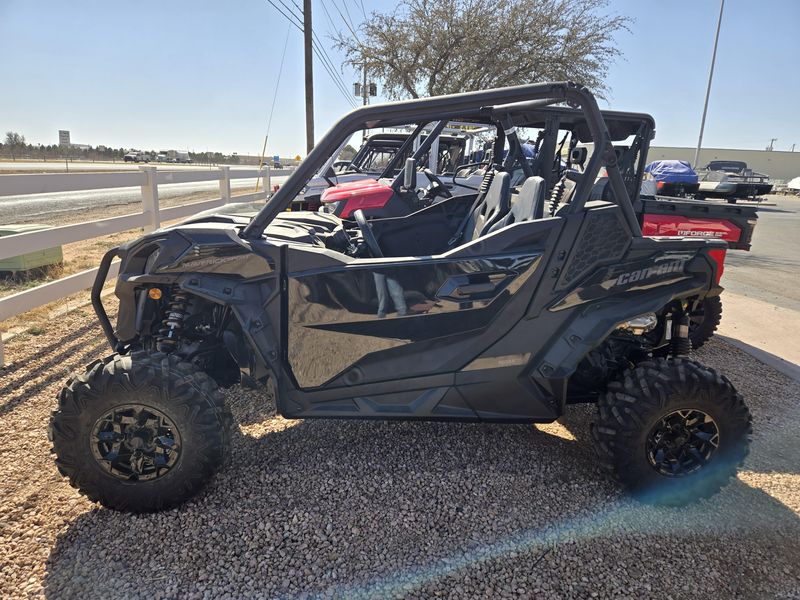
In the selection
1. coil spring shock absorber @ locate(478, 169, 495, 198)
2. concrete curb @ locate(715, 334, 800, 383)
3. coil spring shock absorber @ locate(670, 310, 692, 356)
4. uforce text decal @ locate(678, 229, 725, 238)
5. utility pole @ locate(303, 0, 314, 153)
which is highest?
utility pole @ locate(303, 0, 314, 153)

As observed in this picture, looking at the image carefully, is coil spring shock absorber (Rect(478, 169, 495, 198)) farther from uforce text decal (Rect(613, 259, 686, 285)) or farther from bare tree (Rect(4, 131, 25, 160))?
bare tree (Rect(4, 131, 25, 160))

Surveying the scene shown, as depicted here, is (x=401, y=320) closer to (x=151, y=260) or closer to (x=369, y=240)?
(x=369, y=240)

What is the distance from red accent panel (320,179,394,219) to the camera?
17.4ft

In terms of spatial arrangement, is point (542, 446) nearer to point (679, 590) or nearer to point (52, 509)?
point (679, 590)

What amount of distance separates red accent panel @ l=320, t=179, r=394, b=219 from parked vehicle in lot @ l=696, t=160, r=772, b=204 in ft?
27.3

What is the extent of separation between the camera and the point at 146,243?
2486 millimetres

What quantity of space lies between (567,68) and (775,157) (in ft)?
198

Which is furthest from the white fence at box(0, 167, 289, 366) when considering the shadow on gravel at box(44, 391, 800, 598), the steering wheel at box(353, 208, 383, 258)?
the steering wheel at box(353, 208, 383, 258)

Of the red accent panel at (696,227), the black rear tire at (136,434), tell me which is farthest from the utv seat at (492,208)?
the red accent panel at (696,227)

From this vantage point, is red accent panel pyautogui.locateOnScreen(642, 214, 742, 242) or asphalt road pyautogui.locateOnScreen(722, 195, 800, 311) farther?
asphalt road pyautogui.locateOnScreen(722, 195, 800, 311)

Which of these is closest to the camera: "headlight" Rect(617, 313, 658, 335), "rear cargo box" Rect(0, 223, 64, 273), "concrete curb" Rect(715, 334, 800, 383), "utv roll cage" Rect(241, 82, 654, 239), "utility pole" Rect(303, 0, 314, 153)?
"utv roll cage" Rect(241, 82, 654, 239)

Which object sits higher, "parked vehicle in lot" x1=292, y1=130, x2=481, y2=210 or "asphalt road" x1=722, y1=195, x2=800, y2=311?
"parked vehicle in lot" x1=292, y1=130, x2=481, y2=210

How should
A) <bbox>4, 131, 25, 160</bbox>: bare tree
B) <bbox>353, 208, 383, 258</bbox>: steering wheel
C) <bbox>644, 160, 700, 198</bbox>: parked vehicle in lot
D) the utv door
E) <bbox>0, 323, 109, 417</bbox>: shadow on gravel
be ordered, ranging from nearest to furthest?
1. the utv door
2. <bbox>353, 208, 383, 258</bbox>: steering wheel
3. <bbox>0, 323, 109, 417</bbox>: shadow on gravel
4. <bbox>644, 160, 700, 198</bbox>: parked vehicle in lot
5. <bbox>4, 131, 25, 160</bbox>: bare tree

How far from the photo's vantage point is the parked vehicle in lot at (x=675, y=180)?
32.1 ft
